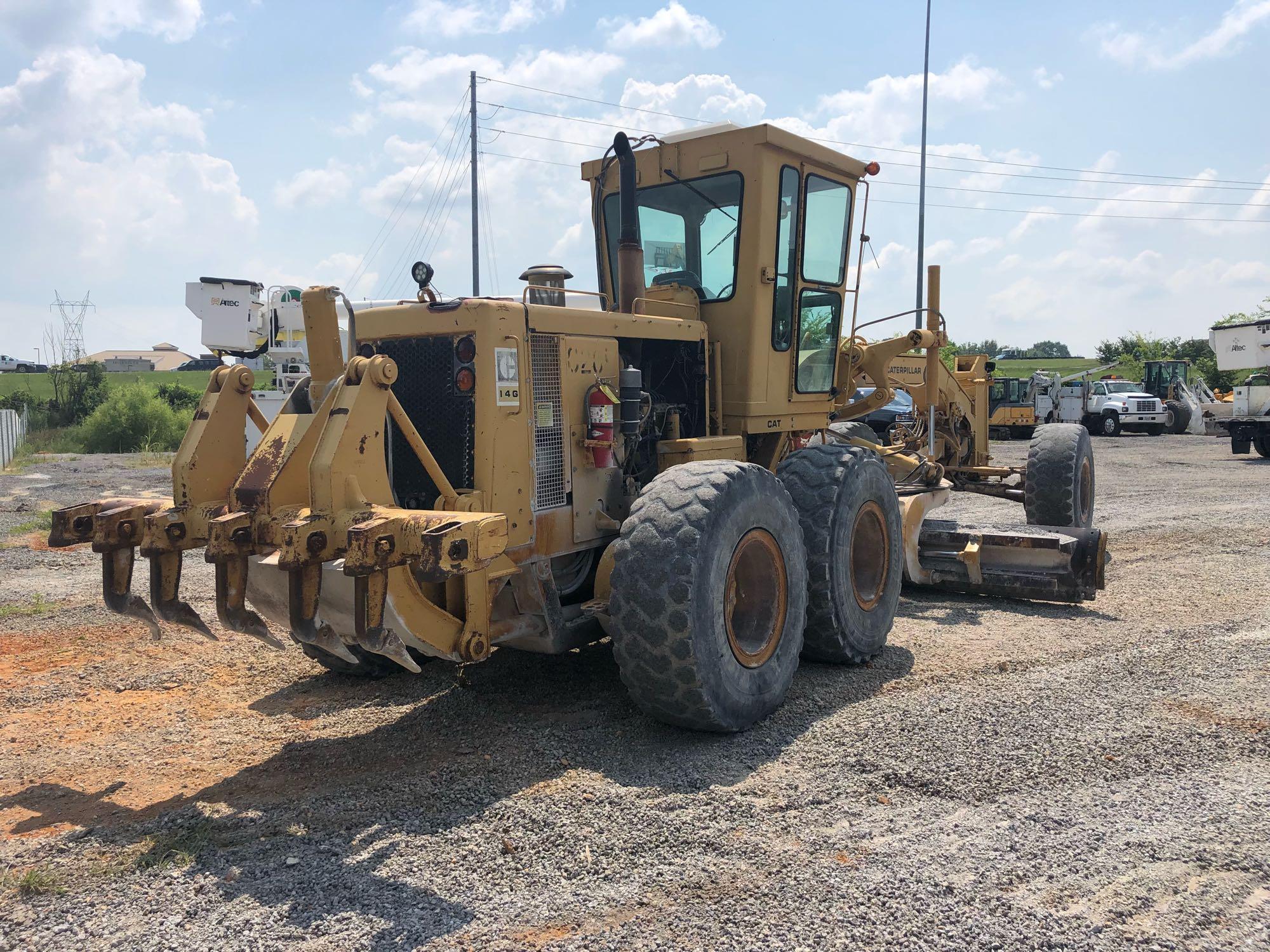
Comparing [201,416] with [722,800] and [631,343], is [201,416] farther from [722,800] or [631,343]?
[722,800]

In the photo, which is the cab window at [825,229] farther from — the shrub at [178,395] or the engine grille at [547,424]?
the shrub at [178,395]

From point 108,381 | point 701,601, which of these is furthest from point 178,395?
point 701,601

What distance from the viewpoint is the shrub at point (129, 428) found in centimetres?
2952

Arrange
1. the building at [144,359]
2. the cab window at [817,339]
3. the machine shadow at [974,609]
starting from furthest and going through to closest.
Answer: the building at [144,359] → the machine shadow at [974,609] → the cab window at [817,339]

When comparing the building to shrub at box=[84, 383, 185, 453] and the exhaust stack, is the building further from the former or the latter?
the exhaust stack

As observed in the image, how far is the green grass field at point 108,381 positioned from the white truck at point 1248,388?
110 feet

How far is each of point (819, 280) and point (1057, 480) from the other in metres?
4.41

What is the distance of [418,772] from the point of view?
4457 millimetres

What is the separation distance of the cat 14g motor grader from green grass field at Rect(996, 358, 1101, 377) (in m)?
60.5

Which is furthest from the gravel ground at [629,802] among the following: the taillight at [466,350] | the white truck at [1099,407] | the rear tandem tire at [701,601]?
the white truck at [1099,407]

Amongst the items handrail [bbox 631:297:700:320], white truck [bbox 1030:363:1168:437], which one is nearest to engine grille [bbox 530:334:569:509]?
handrail [bbox 631:297:700:320]

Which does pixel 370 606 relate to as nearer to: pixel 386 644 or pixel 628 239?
pixel 386 644

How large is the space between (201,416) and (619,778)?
268 cm

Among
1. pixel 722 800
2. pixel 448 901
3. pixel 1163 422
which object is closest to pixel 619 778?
pixel 722 800
